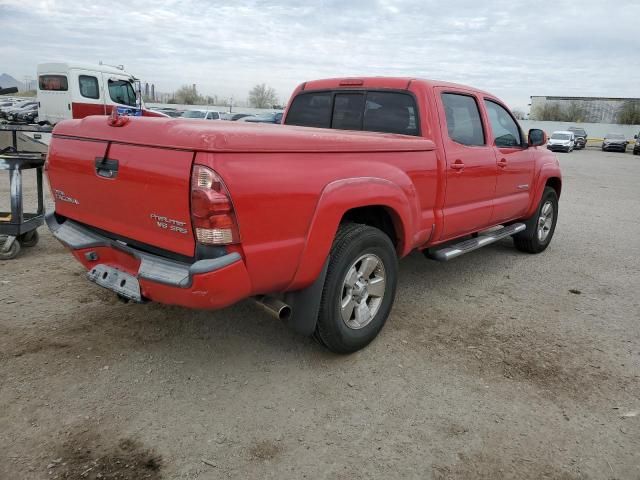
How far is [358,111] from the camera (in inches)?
181

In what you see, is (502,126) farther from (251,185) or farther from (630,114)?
(630,114)

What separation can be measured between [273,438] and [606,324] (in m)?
3.13

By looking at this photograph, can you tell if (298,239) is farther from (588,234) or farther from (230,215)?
(588,234)

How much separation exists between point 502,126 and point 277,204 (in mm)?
3604

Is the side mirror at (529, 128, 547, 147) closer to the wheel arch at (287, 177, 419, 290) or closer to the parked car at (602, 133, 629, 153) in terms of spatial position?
the wheel arch at (287, 177, 419, 290)

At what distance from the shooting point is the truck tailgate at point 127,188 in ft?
8.30

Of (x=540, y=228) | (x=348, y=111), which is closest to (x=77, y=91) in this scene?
(x=348, y=111)

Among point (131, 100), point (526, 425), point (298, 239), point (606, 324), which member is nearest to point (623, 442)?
point (526, 425)

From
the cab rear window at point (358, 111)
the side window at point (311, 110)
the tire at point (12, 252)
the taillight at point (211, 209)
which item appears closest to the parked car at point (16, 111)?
the tire at point (12, 252)

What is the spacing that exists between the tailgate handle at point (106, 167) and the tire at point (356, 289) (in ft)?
4.44

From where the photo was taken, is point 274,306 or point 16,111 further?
point 16,111

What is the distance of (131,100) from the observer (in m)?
17.8

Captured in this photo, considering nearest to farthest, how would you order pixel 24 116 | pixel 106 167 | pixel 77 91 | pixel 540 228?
1. pixel 106 167
2. pixel 540 228
3. pixel 77 91
4. pixel 24 116

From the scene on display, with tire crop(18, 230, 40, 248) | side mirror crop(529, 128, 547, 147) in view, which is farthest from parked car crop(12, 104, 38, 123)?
side mirror crop(529, 128, 547, 147)
